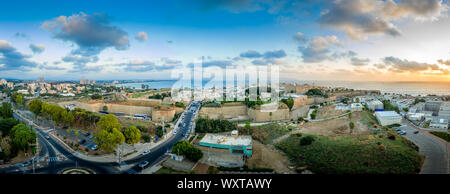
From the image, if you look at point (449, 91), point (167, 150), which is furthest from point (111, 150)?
point (449, 91)

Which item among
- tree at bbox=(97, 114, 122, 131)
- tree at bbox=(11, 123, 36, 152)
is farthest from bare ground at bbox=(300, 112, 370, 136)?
tree at bbox=(11, 123, 36, 152)

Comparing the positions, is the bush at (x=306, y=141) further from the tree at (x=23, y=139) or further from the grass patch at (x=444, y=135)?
the tree at (x=23, y=139)

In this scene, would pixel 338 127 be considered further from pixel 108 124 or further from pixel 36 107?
pixel 36 107

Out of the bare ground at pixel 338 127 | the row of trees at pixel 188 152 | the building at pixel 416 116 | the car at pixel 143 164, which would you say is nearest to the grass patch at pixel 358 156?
the bare ground at pixel 338 127

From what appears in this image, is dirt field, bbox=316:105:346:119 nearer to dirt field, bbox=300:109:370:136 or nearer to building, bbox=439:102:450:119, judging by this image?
dirt field, bbox=300:109:370:136

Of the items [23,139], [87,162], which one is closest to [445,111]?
[87,162]
